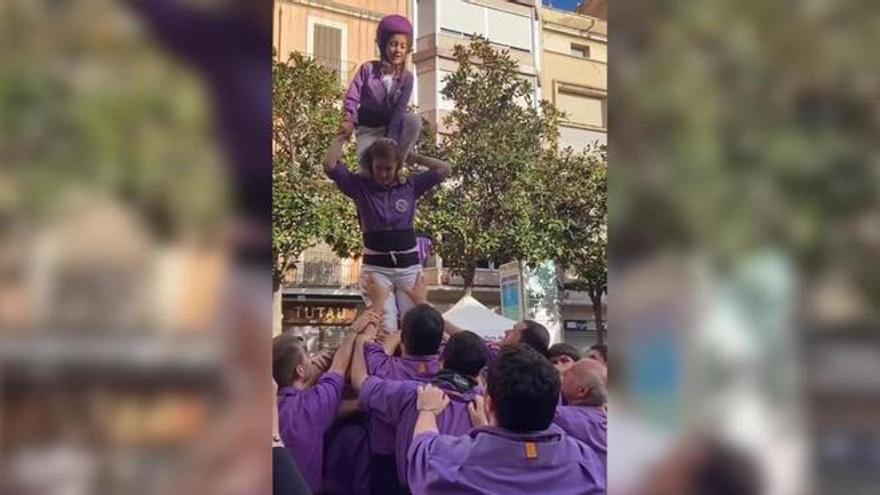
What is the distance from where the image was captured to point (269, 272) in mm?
1299

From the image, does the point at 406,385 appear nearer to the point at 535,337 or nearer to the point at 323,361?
the point at 323,361

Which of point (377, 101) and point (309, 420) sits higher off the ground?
point (377, 101)

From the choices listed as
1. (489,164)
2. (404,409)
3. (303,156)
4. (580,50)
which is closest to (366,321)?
(404,409)

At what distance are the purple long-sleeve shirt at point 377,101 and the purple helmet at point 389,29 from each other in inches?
3.3

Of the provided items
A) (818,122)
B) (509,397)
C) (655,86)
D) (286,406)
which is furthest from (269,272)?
(286,406)

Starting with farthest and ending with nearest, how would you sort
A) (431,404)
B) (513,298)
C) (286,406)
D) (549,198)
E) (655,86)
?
(549,198) < (513,298) < (286,406) < (431,404) < (655,86)

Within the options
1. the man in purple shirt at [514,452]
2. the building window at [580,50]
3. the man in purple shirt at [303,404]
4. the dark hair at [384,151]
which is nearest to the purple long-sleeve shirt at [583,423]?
the man in purple shirt at [514,452]

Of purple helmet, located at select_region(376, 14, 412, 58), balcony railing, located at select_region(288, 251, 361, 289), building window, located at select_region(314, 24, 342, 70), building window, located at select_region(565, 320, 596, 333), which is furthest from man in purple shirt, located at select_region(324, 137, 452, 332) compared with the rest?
building window, located at select_region(565, 320, 596, 333)

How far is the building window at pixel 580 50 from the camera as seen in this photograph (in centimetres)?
1346

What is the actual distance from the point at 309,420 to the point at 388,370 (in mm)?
Answer: 352

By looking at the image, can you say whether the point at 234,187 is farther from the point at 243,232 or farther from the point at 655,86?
the point at 655,86

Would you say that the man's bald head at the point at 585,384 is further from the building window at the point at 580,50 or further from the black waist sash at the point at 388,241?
the building window at the point at 580,50

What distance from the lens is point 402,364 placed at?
3025 mm

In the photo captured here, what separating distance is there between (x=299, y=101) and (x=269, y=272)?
7686 mm
